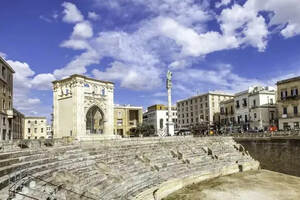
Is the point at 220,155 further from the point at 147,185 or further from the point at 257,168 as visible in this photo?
the point at 147,185

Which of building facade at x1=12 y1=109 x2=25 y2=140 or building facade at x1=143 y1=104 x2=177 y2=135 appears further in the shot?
building facade at x1=143 y1=104 x2=177 y2=135

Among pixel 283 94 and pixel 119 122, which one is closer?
pixel 283 94

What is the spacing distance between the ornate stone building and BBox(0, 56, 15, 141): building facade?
6.07 metres

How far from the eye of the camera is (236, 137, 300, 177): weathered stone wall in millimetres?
31992

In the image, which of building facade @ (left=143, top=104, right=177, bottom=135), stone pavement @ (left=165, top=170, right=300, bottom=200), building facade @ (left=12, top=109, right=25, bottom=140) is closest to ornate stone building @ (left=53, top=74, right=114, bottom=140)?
building facade @ (left=12, top=109, right=25, bottom=140)

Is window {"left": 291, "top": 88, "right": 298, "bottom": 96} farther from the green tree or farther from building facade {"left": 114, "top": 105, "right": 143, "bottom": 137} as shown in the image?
building facade {"left": 114, "top": 105, "right": 143, "bottom": 137}

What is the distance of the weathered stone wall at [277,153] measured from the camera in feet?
105

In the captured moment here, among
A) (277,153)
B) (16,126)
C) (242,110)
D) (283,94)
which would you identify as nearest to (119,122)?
(16,126)

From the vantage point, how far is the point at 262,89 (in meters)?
55.2

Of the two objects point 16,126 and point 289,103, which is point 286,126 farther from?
point 16,126

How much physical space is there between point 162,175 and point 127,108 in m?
52.5

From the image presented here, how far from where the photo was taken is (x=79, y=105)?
36531 mm

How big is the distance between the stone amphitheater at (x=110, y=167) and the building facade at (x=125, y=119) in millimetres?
38633

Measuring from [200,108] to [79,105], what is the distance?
41.3 metres
